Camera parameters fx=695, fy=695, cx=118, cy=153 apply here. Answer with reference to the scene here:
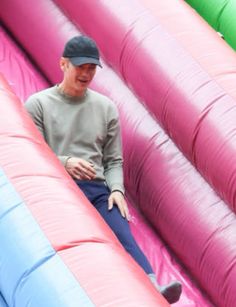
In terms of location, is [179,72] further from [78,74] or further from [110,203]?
[110,203]

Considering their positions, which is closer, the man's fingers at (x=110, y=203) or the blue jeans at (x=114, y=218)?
the blue jeans at (x=114, y=218)

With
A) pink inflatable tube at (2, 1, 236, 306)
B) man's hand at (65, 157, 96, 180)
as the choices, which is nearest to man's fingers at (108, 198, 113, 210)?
man's hand at (65, 157, 96, 180)

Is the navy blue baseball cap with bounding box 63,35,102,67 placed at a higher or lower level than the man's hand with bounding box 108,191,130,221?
higher

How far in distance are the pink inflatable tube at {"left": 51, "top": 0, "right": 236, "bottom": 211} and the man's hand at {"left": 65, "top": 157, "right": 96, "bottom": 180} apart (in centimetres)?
33

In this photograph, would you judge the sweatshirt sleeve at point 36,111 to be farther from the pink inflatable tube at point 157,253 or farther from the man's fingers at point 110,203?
the pink inflatable tube at point 157,253

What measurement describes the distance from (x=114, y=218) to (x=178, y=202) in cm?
26

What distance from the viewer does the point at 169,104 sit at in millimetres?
2240

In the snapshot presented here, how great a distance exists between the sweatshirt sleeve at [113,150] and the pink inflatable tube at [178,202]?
18cm

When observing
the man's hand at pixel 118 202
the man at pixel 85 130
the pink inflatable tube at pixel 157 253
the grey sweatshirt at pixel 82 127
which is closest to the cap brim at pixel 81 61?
the man at pixel 85 130

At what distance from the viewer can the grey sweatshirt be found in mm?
2133

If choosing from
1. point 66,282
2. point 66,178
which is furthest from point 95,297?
point 66,178

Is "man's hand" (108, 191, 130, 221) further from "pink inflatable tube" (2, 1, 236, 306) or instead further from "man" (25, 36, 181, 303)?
"pink inflatable tube" (2, 1, 236, 306)

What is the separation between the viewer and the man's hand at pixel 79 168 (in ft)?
6.67

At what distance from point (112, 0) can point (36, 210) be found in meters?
1.28
